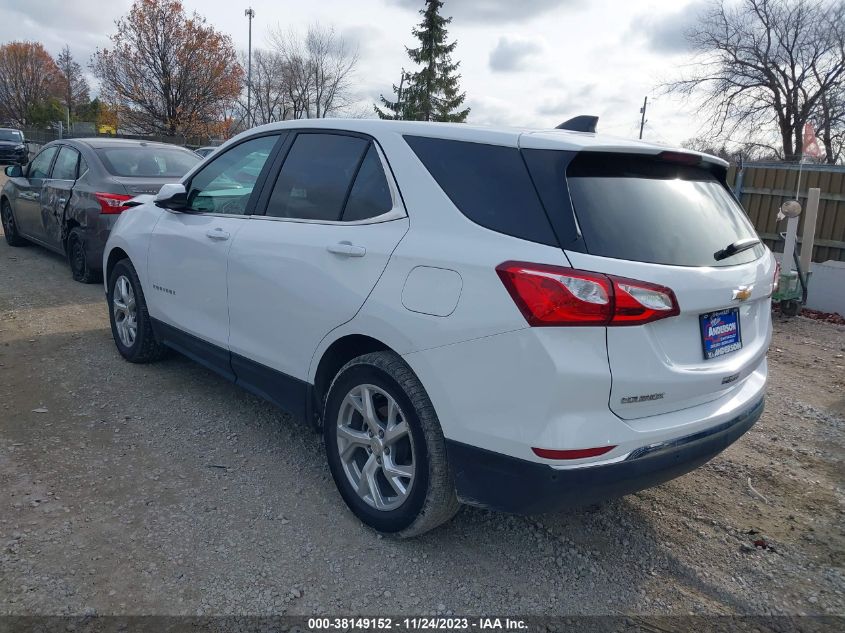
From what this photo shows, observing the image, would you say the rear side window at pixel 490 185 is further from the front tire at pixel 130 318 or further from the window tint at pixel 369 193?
the front tire at pixel 130 318

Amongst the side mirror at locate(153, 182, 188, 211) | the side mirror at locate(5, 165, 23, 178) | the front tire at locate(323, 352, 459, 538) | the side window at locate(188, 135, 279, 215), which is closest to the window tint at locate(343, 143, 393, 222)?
the front tire at locate(323, 352, 459, 538)

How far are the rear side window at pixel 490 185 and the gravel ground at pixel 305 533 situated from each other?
1488 mm

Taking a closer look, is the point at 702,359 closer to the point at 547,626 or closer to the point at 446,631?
the point at 547,626

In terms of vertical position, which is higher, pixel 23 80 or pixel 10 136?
pixel 23 80

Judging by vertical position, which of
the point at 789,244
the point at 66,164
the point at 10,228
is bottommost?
the point at 10,228

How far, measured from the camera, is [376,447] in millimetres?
3000

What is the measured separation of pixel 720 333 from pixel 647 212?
1.95 feet

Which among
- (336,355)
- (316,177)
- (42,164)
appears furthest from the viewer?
(42,164)

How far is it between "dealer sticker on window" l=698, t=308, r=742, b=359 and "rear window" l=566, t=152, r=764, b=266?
217 millimetres

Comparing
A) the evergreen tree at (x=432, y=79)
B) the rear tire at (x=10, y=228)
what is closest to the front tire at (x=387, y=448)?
the rear tire at (x=10, y=228)

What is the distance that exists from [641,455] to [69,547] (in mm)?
2415

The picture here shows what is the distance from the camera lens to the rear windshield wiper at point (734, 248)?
9.20 feet

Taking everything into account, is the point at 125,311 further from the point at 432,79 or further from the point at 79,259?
the point at 432,79

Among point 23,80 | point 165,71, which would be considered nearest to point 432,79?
point 165,71
